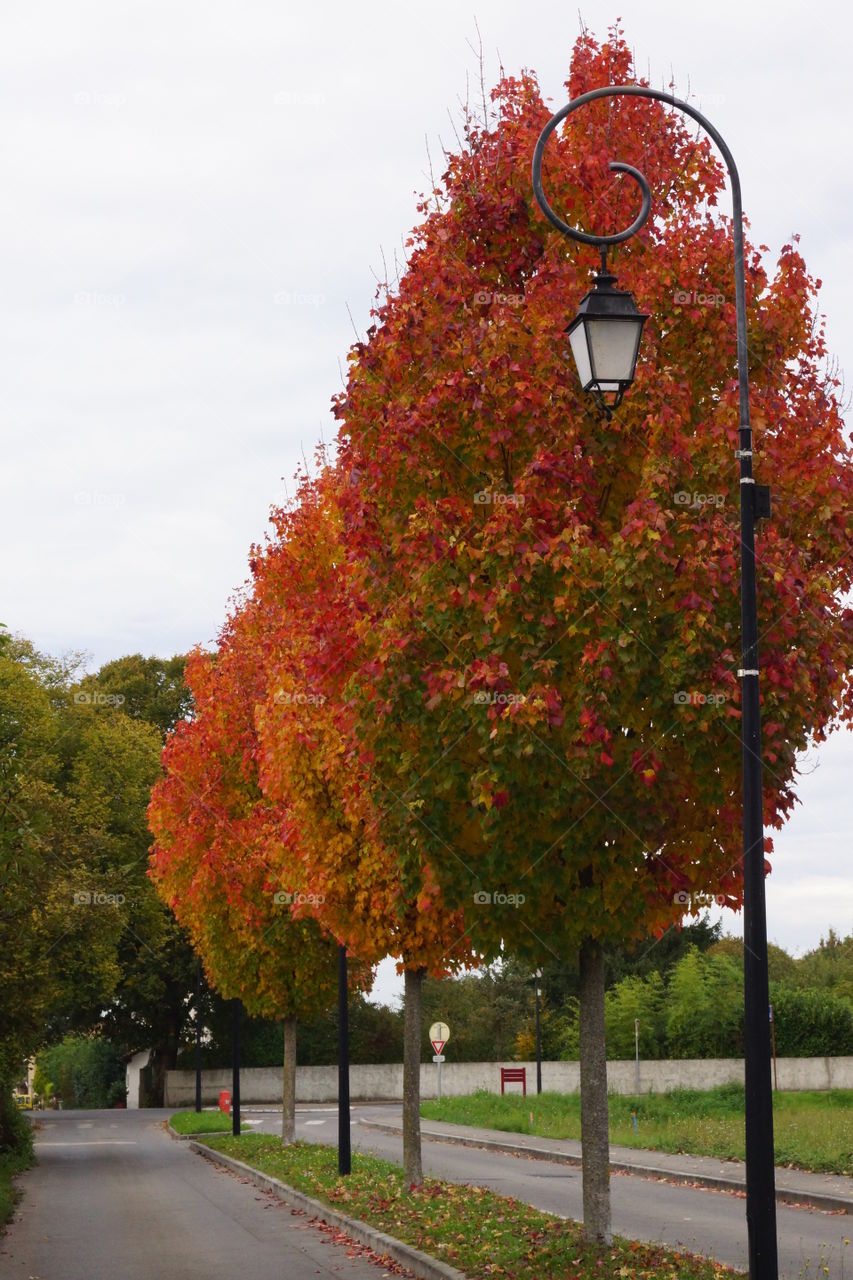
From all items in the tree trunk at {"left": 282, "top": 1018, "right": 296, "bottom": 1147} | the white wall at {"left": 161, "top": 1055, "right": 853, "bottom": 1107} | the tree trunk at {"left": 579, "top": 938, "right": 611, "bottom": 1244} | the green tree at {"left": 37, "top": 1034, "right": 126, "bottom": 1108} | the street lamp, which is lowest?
the green tree at {"left": 37, "top": 1034, "right": 126, "bottom": 1108}

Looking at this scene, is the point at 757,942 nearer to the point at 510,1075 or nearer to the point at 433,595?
the point at 433,595

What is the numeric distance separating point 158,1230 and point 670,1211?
242 inches

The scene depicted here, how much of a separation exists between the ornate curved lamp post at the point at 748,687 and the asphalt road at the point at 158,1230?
5.84 meters

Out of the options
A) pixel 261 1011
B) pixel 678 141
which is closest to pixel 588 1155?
pixel 678 141

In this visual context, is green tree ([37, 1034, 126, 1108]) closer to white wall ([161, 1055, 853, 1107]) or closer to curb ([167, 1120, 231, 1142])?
white wall ([161, 1055, 853, 1107])

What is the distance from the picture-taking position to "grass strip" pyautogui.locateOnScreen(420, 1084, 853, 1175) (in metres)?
22.3

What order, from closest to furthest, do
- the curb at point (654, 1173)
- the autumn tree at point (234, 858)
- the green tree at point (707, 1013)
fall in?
the curb at point (654, 1173)
the autumn tree at point (234, 858)
the green tree at point (707, 1013)

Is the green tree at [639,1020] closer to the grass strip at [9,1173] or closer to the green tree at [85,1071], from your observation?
the grass strip at [9,1173]

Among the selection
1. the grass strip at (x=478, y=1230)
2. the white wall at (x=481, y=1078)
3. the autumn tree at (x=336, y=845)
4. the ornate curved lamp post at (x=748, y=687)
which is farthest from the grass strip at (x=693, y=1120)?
the ornate curved lamp post at (x=748, y=687)

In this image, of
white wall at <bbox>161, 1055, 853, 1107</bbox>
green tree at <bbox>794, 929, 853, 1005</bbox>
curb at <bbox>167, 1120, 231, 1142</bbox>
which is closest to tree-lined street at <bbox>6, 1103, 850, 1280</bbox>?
curb at <bbox>167, 1120, 231, 1142</bbox>

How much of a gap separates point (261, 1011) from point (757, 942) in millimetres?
20757

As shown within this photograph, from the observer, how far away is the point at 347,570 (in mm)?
15703

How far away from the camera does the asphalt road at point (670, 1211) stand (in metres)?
12.5

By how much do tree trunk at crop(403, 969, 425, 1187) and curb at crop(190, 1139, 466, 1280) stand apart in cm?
131
